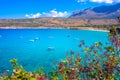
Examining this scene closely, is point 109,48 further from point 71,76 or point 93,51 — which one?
point 71,76

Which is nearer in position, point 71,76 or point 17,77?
point 17,77

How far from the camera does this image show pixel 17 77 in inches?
459

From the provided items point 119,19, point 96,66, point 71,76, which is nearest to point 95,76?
point 96,66

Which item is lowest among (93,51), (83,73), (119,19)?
(83,73)

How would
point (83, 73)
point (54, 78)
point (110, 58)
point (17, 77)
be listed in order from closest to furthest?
point (17, 77) < point (54, 78) < point (110, 58) < point (83, 73)

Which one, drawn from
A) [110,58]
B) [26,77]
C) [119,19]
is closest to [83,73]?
[110,58]

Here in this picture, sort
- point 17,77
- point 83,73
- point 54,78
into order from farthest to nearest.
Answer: point 83,73 < point 54,78 < point 17,77

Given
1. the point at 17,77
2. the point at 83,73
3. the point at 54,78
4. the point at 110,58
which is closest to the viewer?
the point at 17,77

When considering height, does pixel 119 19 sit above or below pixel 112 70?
above

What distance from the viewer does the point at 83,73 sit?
18.9 metres

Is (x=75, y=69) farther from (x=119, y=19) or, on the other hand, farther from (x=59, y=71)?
(x=119, y=19)

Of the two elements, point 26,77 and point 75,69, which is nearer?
point 26,77

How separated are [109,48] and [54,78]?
4127mm

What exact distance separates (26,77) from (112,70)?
6988mm
